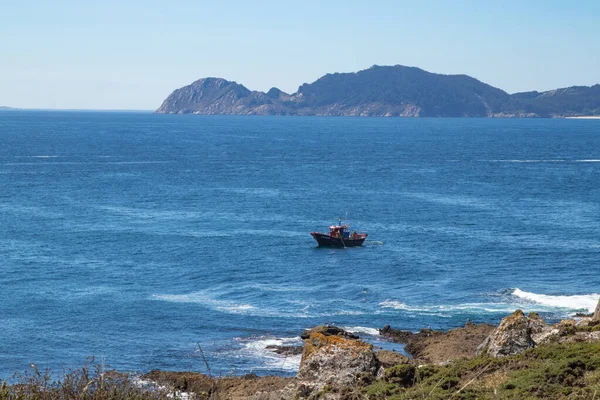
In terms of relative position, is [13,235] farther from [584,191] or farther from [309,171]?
[584,191]

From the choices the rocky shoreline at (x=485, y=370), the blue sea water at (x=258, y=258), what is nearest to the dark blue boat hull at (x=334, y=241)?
the blue sea water at (x=258, y=258)

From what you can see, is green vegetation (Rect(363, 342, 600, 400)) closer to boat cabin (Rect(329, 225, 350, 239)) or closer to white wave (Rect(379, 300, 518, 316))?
white wave (Rect(379, 300, 518, 316))

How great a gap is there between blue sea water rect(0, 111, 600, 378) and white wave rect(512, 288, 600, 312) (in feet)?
0.64

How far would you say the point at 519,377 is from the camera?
63.1 ft

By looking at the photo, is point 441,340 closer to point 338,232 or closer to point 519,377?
point 519,377

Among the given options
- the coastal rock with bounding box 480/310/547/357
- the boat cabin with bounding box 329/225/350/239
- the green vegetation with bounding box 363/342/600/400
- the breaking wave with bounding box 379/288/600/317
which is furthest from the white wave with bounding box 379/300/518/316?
the green vegetation with bounding box 363/342/600/400

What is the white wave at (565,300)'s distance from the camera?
4631 centimetres

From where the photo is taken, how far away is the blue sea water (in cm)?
4266

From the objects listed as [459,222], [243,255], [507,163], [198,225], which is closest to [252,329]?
[243,255]

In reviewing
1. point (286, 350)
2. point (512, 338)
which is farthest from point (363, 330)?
point (512, 338)

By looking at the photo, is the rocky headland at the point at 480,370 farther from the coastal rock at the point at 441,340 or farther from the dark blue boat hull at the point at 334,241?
the dark blue boat hull at the point at 334,241

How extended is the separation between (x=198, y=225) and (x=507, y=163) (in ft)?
262

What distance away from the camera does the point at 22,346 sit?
40.2m

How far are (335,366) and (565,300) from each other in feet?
97.7
